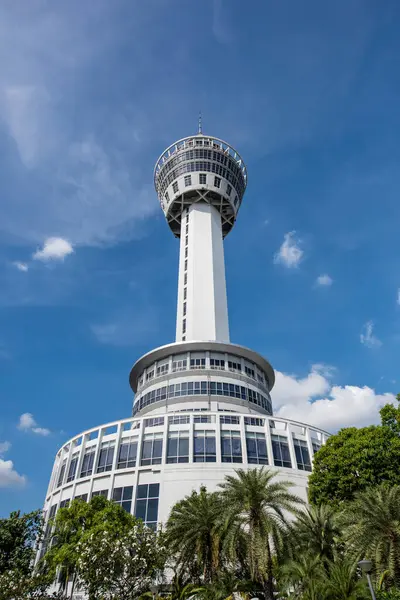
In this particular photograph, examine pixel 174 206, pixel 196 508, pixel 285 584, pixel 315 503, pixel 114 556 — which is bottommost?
pixel 285 584

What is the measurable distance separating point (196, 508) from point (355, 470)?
14.4 m

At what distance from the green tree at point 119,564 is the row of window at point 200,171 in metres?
71.7

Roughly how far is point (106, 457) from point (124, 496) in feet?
18.2

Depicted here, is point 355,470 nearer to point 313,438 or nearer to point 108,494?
point 313,438

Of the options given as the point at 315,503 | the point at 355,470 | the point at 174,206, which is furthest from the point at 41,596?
the point at 174,206

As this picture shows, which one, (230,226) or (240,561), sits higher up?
(230,226)

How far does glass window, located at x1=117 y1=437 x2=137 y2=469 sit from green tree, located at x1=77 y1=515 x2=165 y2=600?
56.0ft

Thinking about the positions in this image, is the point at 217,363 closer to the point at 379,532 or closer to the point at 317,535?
the point at 317,535

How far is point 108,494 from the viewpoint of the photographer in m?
43.6

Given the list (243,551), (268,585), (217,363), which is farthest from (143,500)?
(217,363)

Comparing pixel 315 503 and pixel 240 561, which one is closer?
pixel 240 561

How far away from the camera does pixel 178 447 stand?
4512cm

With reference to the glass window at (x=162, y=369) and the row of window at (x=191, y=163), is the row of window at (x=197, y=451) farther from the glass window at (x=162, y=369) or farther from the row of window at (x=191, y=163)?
the row of window at (x=191, y=163)

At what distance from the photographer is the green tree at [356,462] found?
3459cm
